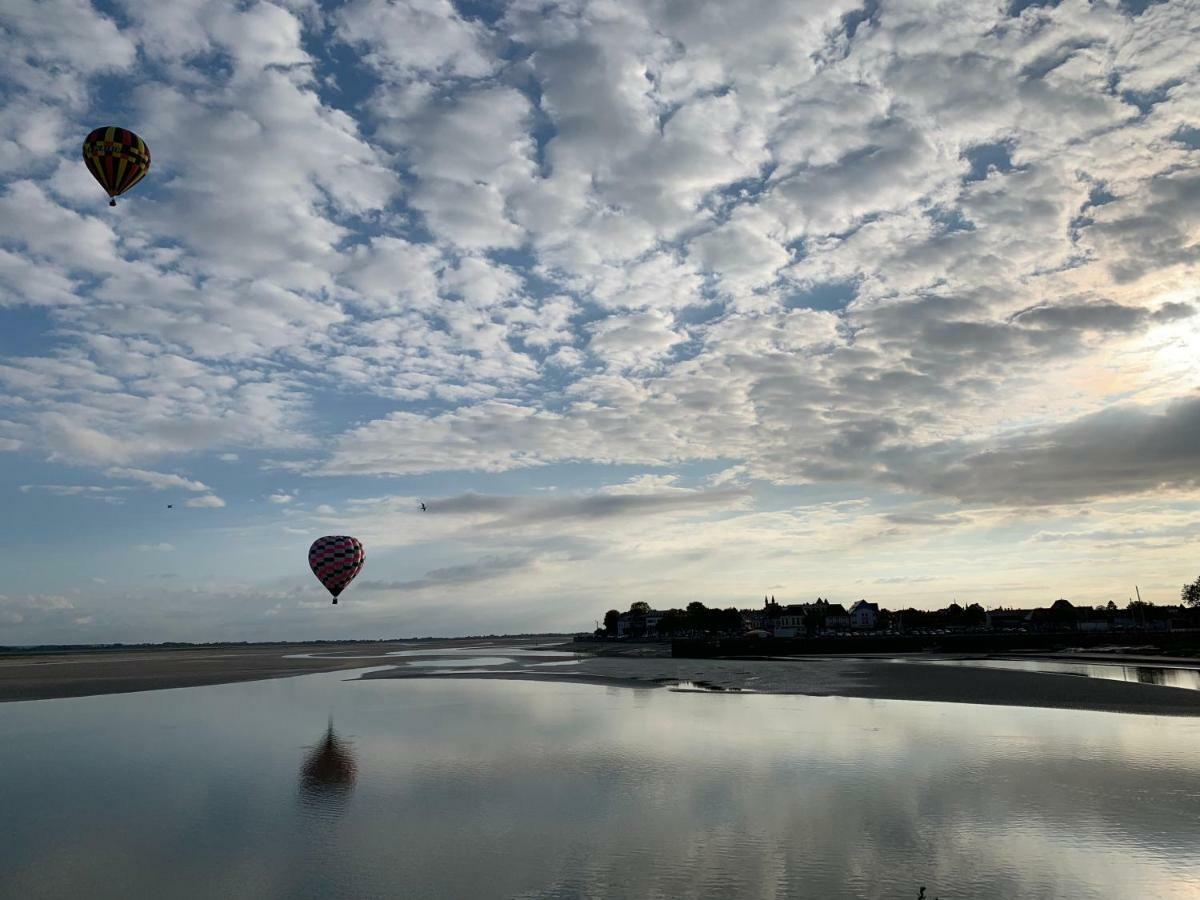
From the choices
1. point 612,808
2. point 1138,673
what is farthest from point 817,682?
point 612,808

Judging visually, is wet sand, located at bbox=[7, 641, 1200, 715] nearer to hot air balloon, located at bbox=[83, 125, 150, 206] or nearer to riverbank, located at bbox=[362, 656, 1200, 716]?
riverbank, located at bbox=[362, 656, 1200, 716]

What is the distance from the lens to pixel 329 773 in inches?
978

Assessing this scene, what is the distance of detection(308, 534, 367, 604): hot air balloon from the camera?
70.2 metres

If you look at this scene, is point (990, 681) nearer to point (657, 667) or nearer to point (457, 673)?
point (657, 667)

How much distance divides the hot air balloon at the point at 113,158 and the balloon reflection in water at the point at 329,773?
3301 cm

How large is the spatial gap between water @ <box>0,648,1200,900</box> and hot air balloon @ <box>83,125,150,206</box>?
28.5 m

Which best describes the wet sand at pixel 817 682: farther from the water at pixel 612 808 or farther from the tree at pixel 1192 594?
the tree at pixel 1192 594

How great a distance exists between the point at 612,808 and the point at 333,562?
183ft

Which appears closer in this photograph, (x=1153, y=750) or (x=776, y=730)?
(x=1153, y=750)

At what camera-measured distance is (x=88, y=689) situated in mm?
59219

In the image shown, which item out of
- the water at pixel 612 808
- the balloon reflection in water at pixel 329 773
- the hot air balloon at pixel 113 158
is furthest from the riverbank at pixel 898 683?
the hot air balloon at pixel 113 158

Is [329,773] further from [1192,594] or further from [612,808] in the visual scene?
[1192,594]

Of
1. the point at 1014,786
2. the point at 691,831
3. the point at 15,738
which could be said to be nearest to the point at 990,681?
the point at 1014,786

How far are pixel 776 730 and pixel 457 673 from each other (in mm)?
48139
